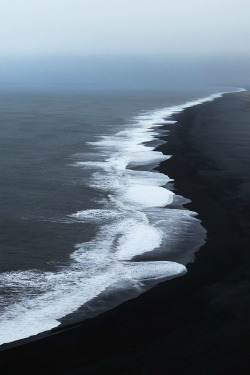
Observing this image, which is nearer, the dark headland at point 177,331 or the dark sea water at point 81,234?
the dark headland at point 177,331

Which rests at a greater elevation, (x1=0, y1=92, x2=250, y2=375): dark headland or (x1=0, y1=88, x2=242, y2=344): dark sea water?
(x1=0, y1=92, x2=250, y2=375): dark headland

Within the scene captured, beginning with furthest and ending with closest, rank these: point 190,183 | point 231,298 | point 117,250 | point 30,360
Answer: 1. point 190,183
2. point 117,250
3. point 231,298
4. point 30,360

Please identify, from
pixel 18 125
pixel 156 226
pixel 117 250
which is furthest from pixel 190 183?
pixel 18 125

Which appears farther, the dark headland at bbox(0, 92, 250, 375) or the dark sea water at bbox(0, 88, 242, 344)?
the dark sea water at bbox(0, 88, 242, 344)

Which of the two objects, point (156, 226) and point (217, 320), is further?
point (156, 226)

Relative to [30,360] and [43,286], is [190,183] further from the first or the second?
[30,360]

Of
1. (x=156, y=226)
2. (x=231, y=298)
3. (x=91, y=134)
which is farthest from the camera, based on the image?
(x=91, y=134)

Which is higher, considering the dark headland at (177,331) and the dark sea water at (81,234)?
the dark headland at (177,331)

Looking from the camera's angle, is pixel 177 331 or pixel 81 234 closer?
pixel 177 331
